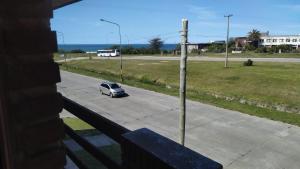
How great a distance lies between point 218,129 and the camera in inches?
904

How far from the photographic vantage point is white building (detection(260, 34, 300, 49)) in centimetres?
13849

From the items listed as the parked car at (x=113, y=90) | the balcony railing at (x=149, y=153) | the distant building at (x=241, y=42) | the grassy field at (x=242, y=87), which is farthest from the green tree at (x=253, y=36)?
the balcony railing at (x=149, y=153)

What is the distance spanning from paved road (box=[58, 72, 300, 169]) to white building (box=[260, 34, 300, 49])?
386 feet

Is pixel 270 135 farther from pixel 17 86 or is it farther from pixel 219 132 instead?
pixel 17 86

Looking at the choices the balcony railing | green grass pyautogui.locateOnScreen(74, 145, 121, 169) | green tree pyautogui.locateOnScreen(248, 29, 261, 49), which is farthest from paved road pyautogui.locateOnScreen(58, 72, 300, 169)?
green tree pyautogui.locateOnScreen(248, 29, 261, 49)

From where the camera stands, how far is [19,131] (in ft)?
5.07

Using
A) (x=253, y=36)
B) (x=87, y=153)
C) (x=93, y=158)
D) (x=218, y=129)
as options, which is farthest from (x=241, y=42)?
(x=93, y=158)

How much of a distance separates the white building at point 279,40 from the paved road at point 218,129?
118 m

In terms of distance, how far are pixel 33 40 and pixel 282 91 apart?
113ft

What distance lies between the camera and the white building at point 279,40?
138488 mm

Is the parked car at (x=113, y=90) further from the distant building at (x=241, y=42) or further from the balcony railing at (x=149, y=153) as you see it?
the distant building at (x=241, y=42)

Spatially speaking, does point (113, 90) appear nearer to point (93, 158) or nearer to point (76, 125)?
point (76, 125)

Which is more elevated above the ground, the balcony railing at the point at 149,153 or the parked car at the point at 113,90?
the balcony railing at the point at 149,153

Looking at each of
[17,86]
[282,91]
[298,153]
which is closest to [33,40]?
[17,86]
